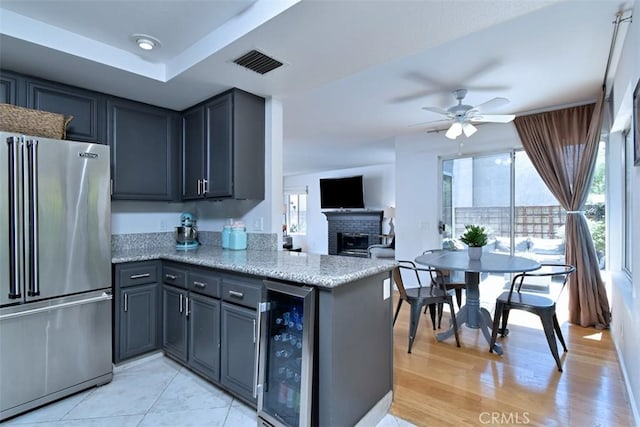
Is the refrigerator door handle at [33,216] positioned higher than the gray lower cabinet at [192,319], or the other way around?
the refrigerator door handle at [33,216]

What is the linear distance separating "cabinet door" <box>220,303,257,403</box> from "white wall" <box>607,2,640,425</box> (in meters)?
2.25

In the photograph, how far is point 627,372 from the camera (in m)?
2.25

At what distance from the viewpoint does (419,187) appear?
4941mm

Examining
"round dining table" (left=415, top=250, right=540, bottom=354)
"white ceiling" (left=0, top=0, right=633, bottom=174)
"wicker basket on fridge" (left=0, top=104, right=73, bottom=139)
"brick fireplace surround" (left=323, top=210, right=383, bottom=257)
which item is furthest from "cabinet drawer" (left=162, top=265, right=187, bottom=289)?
"brick fireplace surround" (left=323, top=210, right=383, bottom=257)

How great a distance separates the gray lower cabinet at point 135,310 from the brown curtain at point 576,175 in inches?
167

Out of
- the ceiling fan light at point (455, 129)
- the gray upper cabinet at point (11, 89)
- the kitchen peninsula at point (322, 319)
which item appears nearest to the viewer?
the kitchen peninsula at point (322, 319)

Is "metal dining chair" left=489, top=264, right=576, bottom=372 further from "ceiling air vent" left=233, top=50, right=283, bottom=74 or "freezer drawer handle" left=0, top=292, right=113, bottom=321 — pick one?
"freezer drawer handle" left=0, top=292, right=113, bottom=321

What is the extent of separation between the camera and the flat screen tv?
793cm

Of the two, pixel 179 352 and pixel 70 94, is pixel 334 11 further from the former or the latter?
pixel 179 352

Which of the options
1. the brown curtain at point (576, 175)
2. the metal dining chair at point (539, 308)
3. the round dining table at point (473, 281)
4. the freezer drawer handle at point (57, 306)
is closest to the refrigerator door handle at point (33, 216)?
the freezer drawer handle at point (57, 306)

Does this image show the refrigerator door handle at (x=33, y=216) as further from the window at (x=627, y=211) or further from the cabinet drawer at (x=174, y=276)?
the window at (x=627, y=211)

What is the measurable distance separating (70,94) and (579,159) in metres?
5.00

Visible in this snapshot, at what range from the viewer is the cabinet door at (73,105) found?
7.81 ft

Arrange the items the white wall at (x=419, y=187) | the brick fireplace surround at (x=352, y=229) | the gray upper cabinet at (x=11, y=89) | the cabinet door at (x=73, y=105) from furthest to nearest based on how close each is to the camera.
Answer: the brick fireplace surround at (x=352, y=229), the white wall at (x=419, y=187), the cabinet door at (x=73, y=105), the gray upper cabinet at (x=11, y=89)
